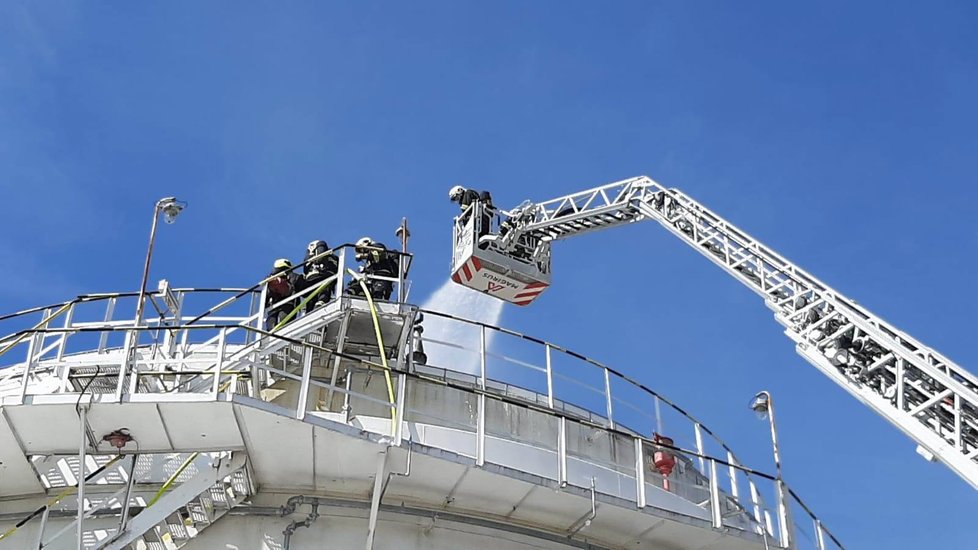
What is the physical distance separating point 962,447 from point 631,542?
5.08 m

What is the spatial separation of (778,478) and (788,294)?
2893mm

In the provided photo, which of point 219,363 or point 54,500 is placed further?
point 54,500

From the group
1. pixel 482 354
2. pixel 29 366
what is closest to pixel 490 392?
pixel 482 354

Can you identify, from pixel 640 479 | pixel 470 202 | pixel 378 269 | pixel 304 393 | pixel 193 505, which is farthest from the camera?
pixel 470 202

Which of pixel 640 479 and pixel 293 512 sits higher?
pixel 640 479

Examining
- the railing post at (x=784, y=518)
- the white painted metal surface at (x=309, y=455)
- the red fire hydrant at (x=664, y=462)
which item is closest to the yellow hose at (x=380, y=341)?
the white painted metal surface at (x=309, y=455)

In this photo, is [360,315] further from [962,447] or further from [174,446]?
[962,447]

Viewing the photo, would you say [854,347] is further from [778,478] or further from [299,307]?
[299,307]

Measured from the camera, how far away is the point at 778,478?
16875mm

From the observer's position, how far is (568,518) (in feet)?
51.5

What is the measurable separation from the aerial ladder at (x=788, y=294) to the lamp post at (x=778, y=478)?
1937mm

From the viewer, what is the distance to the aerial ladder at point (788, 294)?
13898 mm

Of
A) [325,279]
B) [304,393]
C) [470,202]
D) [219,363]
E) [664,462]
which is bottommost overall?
[304,393]

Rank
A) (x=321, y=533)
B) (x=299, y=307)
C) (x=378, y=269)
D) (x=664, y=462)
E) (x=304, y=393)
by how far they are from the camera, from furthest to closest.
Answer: (x=664, y=462), (x=378, y=269), (x=299, y=307), (x=321, y=533), (x=304, y=393)
